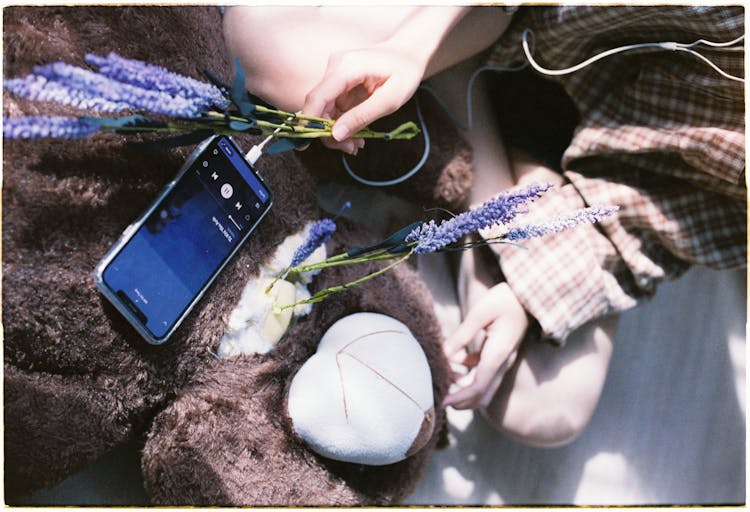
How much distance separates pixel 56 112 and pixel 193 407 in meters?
0.22

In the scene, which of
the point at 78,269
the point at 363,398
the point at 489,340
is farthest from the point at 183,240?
the point at 489,340

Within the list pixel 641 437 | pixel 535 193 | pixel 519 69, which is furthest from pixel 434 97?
pixel 641 437

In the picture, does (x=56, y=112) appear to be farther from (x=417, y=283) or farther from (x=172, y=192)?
(x=417, y=283)

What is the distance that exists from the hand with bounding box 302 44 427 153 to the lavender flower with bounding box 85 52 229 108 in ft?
0.33

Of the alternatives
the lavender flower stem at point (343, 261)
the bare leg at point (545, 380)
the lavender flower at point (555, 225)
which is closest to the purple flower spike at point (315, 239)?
the lavender flower stem at point (343, 261)

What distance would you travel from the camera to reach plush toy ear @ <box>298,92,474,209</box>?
23.6 inches

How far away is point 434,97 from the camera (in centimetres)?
63

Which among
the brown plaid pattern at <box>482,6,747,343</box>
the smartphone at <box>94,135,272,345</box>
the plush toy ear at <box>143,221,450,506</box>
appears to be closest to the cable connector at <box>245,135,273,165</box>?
the smartphone at <box>94,135,272,345</box>

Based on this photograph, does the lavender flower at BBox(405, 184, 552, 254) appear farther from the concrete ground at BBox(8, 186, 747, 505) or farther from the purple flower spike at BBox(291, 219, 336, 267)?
the concrete ground at BBox(8, 186, 747, 505)

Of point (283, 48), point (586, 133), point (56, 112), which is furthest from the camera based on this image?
point (586, 133)

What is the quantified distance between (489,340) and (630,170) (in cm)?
21

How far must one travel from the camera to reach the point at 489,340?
0.63 m

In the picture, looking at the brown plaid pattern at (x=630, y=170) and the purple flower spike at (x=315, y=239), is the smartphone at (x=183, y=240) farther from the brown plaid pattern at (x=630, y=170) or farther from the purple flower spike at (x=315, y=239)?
the brown plaid pattern at (x=630, y=170)

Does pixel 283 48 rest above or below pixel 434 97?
above
